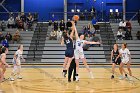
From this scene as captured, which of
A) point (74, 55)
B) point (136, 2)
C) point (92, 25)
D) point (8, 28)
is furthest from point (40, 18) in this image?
point (74, 55)

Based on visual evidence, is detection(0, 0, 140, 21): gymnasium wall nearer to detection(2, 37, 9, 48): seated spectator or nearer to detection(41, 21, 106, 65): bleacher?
detection(41, 21, 106, 65): bleacher

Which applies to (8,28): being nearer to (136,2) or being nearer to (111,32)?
(111,32)

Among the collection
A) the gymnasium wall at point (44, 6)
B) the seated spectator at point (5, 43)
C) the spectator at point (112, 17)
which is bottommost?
the seated spectator at point (5, 43)

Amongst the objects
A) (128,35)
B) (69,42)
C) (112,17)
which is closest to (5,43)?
(128,35)

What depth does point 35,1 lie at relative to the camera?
36.0 m

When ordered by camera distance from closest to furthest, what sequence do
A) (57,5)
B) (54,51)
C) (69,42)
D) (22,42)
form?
(69,42) → (54,51) → (22,42) → (57,5)

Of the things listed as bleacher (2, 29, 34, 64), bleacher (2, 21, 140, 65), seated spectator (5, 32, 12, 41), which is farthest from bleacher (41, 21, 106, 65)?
seated spectator (5, 32, 12, 41)

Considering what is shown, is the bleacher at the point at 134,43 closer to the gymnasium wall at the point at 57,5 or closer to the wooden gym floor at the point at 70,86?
the gymnasium wall at the point at 57,5

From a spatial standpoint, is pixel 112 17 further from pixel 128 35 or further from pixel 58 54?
pixel 58 54

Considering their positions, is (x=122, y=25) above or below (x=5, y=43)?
above

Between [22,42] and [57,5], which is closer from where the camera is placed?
[22,42]

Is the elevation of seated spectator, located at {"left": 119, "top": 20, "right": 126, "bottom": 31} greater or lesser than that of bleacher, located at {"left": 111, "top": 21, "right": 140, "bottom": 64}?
greater

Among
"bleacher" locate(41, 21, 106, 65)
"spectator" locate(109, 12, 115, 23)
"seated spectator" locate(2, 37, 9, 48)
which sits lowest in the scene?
"bleacher" locate(41, 21, 106, 65)

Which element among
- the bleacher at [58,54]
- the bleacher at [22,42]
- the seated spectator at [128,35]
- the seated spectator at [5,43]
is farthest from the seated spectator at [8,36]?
the seated spectator at [128,35]
